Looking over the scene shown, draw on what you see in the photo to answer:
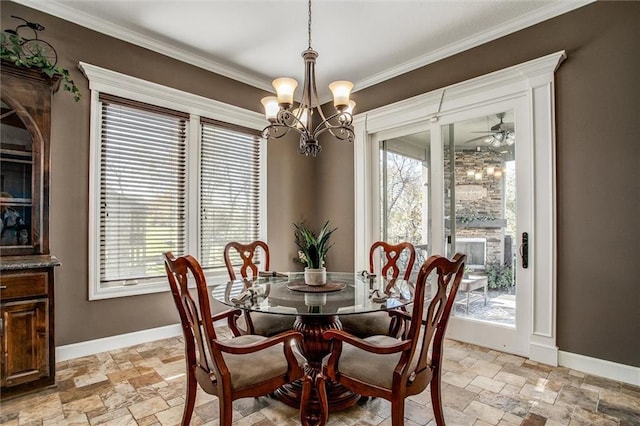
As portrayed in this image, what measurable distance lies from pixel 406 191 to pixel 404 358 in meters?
2.59

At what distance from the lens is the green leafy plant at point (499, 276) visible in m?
3.07

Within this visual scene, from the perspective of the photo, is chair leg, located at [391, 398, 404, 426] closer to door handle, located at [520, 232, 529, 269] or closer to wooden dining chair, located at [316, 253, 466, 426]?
wooden dining chair, located at [316, 253, 466, 426]

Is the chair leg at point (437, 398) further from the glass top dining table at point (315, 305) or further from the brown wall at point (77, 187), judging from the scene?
the brown wall at point (77, 187)

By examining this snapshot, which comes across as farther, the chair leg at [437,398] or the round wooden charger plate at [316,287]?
the round wooden charger plate at [316,287]

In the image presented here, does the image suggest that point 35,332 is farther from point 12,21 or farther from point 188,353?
point 12,21

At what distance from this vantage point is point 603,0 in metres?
2.56

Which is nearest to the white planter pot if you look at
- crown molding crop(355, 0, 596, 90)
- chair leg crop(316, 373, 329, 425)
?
chair leg crop(316, 373, 329, 425)

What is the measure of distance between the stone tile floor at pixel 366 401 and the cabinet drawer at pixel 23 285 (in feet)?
2.21

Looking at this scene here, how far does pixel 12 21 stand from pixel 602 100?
465 cm

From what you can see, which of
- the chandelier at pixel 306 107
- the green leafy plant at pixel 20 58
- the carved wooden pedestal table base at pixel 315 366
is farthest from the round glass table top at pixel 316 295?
the green leafy plant at pixel 20 58

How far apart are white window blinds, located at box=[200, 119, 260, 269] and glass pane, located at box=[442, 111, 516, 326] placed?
227 centimetres

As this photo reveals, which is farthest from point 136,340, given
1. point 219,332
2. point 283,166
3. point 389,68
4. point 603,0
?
point 603,0

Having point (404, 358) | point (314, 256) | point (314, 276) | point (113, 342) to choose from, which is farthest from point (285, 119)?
point (113, 342)

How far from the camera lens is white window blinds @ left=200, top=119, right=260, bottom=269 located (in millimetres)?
3738
